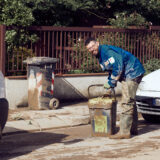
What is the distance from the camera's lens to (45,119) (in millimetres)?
9734

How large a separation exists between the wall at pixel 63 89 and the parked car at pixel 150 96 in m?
2.98

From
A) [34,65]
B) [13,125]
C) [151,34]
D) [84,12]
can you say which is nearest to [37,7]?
[84,12]

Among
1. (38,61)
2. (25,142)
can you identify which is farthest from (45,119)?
(25,142)

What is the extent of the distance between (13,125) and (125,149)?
2.74 meters

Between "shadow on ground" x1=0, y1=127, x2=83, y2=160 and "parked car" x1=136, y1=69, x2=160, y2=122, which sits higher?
"parked car" x1=136, y1=69, x2=160, y2=122

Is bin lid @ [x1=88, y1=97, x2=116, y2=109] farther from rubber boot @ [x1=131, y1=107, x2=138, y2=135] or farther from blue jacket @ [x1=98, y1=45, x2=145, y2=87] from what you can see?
rubber boot @ [x1=131, y1=107, x2=138, y2=135]

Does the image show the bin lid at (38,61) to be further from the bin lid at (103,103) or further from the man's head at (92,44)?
the man's head at (92,44)

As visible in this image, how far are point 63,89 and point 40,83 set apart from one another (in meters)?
1.23

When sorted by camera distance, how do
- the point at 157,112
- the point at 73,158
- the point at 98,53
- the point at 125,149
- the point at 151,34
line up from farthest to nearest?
the point at 151,34 → the point at 157,112 → the point at 98,53 → the point at 125,149 → the point at 73,158

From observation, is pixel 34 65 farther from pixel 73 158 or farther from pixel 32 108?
pixel 73 158

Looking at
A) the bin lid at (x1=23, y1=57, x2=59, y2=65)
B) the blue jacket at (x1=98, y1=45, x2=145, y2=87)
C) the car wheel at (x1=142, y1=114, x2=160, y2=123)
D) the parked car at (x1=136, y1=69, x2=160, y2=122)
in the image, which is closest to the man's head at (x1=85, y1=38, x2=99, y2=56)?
the blue jacket at (x1=98, y1=45, x2=145, y2=87)

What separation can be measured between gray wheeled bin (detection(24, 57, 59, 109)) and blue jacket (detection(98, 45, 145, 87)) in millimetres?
2957

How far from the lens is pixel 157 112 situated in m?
8.99

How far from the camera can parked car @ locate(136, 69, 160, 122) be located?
896 cm
